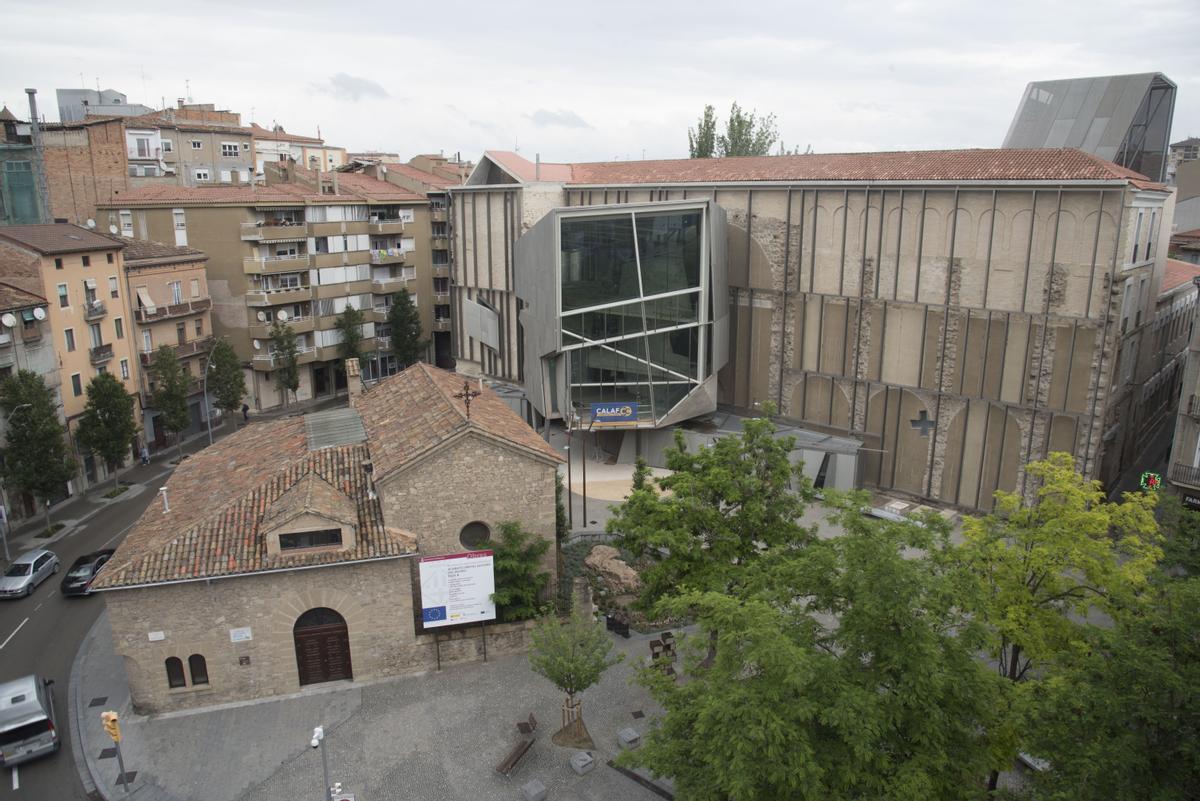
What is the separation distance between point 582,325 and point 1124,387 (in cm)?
2575

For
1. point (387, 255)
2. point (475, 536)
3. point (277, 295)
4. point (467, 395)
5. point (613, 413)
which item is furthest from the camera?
point (387, 255)

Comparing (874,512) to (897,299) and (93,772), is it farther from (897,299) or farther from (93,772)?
(93,772)

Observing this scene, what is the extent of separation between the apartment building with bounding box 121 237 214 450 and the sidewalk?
27948mm

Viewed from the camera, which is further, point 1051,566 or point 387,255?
point 387,255

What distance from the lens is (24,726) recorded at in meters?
24.3

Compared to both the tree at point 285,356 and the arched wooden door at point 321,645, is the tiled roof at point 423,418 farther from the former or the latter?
the tree at point 285,356

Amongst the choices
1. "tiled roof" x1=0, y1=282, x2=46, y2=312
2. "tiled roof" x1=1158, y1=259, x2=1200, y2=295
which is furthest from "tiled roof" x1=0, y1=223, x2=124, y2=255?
"tiled roof" x1=1158, y1=259, x2=1200, y2=295

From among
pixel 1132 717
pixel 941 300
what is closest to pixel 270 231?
Answer: pixel 941 300

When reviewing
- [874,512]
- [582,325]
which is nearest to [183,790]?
[582,325]

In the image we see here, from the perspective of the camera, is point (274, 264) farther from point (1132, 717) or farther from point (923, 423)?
point (1132, 717)

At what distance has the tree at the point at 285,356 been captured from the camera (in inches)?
2389

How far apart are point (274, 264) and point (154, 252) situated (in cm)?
823

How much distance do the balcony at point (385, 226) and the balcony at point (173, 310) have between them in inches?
565

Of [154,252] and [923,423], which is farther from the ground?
[154,252]
